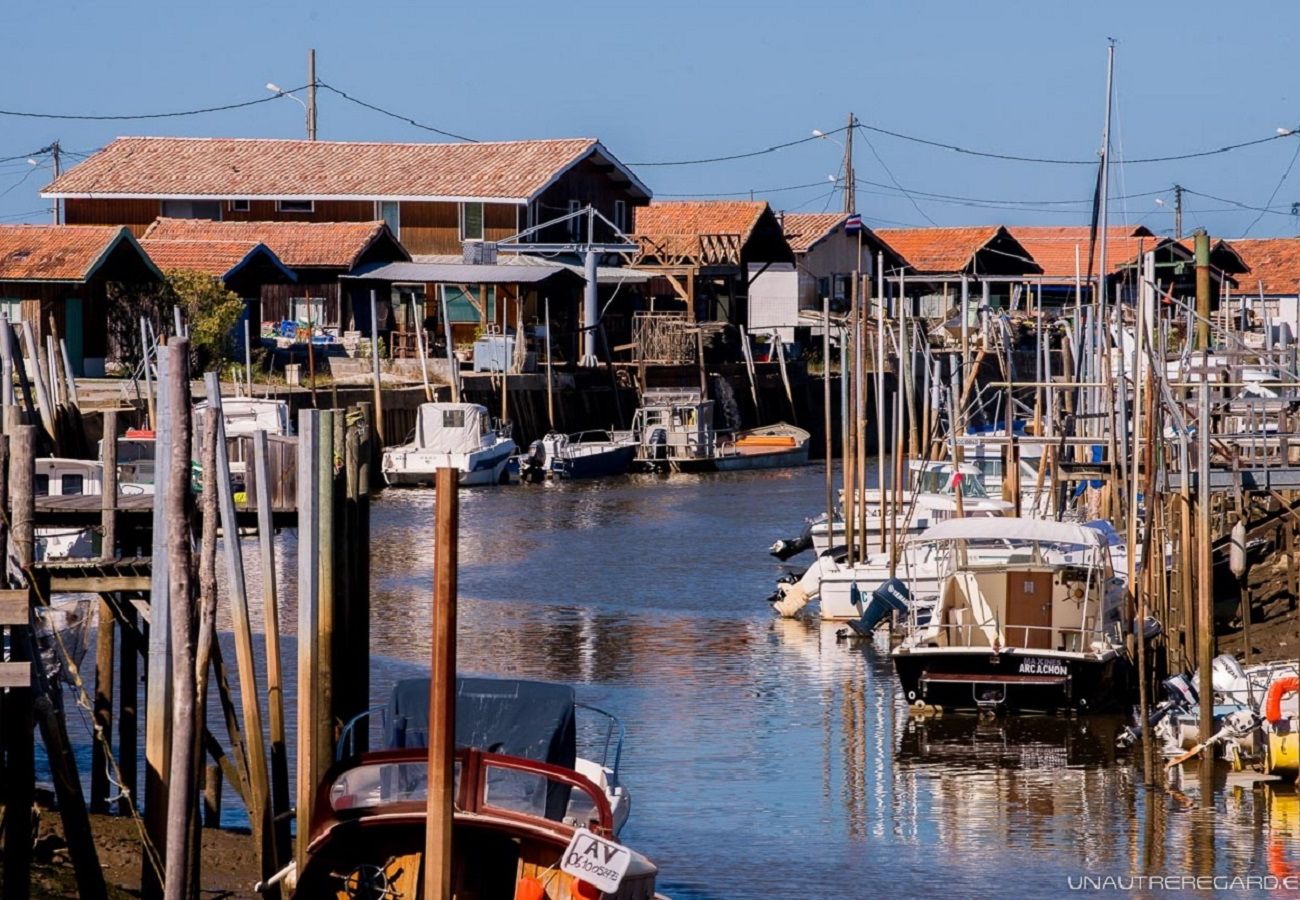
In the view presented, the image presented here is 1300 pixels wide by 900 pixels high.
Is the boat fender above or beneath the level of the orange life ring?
beneath

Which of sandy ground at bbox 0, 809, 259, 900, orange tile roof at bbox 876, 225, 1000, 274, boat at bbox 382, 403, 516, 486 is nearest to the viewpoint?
sandy ground at bbox 0, 809, 259, 900

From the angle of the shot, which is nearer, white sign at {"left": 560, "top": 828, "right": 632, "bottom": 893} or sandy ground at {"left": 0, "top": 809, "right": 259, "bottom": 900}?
white sign at {"left": 560, "top": 828, "right": 632, "bottom": 893}

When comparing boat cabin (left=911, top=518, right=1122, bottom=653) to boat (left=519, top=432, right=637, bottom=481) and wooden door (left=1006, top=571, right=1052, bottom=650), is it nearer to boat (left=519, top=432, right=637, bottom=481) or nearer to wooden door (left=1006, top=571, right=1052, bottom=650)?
wooden door (left=1006, top=571, right=1052, bottom=650)

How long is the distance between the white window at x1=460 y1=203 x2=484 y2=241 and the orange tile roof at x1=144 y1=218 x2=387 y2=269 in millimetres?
3160

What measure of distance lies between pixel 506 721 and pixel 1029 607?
938cm

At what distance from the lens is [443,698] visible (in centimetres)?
1014

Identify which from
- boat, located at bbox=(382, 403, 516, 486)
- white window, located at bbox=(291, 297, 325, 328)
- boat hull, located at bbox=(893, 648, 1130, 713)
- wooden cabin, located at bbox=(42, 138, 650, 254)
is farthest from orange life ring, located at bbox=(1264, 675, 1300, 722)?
wooden cabin, located at bbox=(42, 138, 650, 254)

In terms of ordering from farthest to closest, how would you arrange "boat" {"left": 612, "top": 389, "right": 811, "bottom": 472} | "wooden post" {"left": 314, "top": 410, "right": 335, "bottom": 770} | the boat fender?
"boat" {"left": 612, "top": 389, "right": 811, "bottom": 472} → the boat fender → "wooden post" {"left": 314, "top": 410, "right": 335, "bottom": 770}

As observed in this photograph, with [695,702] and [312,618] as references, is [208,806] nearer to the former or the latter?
[312,618]

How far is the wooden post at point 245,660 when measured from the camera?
1220 cm

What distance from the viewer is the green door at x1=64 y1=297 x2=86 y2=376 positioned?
45.6m

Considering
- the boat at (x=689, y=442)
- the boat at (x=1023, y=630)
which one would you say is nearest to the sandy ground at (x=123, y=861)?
the boat at (x=1023, y=630)

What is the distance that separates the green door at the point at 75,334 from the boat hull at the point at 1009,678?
29.5 metres

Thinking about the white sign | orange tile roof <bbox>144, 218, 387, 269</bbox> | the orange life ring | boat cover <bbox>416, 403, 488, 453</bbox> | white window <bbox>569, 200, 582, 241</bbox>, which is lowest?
the orange life ring
